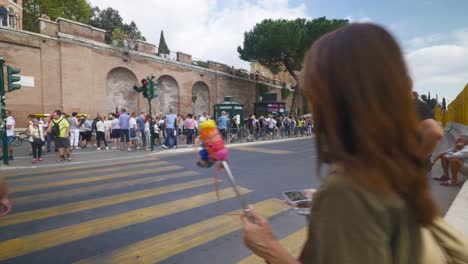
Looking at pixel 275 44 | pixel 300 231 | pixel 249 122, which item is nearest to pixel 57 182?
pixel 300 231

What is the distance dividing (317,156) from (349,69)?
12.3 inches

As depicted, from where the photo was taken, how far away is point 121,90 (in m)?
24.3

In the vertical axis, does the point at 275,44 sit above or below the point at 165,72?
above

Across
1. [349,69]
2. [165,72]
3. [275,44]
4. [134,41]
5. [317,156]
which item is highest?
[275,44]

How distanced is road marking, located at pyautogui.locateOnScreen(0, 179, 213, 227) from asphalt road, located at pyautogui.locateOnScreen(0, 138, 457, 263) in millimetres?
15

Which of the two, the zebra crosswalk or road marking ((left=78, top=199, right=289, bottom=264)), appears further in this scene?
the zebra crosswalk

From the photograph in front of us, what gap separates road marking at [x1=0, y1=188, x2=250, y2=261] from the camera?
3.19m

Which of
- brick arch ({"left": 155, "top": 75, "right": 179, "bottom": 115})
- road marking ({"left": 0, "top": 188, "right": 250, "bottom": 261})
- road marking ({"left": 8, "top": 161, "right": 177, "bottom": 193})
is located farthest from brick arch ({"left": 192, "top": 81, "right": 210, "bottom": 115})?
road marking ({"left": 0, "top": 188, "right": 250, "bottom": 261})

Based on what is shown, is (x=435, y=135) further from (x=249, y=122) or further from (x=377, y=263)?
(x=249, y=122)

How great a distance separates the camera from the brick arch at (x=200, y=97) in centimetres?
3034

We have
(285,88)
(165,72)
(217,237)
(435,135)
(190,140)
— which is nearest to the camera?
(435,135)

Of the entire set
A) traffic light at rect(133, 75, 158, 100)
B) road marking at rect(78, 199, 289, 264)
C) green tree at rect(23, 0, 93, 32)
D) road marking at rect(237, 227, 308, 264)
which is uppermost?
green tree at rect(23, 0, 93, 32)

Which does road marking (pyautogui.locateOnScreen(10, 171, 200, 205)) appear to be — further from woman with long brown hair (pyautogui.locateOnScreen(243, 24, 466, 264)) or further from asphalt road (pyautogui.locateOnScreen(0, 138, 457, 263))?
woman with long brown hair (pyautogui.locateOnScreen(243, 24, 466, 264))

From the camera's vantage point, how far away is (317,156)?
3.16ft
